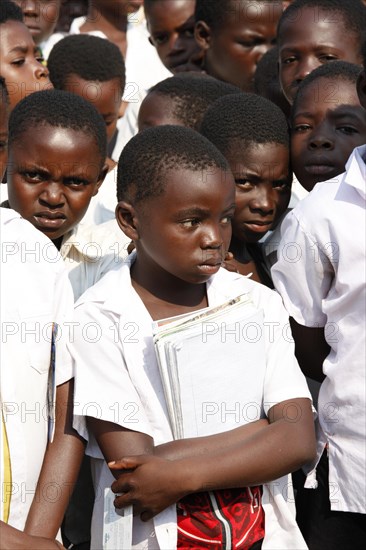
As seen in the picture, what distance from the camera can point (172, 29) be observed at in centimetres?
563

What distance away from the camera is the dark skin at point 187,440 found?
7.36 ft

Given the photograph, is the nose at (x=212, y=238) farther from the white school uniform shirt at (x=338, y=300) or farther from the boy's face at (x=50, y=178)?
the boy's face at (x=50, y=178)

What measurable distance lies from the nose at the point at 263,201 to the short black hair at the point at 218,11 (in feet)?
6.92

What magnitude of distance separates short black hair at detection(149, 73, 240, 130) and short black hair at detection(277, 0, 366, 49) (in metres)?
0.36

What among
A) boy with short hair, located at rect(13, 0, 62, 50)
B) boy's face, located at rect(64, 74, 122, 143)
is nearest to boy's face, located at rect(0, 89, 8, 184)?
boy's face, located at rect(64, 74, 122, 143)

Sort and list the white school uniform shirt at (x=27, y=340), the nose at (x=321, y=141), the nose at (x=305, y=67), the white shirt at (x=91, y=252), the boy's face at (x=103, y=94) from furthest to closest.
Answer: the boy's face at (x=103, y=94)
the nose at (x=305, y=67)
the white shirt at (x=91, y=252)
the nose at (x=321, y=141)
the white school uniform shirt at (x=27, y=340)

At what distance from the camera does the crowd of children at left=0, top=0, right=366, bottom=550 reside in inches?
89.0

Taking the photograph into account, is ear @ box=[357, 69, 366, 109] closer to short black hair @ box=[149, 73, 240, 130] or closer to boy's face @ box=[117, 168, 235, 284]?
boy's face @ box=[117, 168, 235, 284]

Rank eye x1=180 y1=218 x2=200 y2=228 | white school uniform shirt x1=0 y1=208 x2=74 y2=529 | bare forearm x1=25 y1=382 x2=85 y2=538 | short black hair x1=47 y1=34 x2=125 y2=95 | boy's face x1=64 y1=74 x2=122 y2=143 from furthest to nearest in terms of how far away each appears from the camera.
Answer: short black hair x1=47 y1=34 x2=125 y2=95 < boy's face x1=64 y1=74 x2=122 y2=143 < eye x1=180 y1=218 x2=200 y2=228 < bare forearm x1=25 y1=382 x2=85 y2=538 < white school uniform shirt x1=0 y1=208 x2=74 y2=529

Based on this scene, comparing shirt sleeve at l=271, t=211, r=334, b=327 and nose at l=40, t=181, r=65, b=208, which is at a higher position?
shirt sleeve at l=271, t=211, r=334, b=327

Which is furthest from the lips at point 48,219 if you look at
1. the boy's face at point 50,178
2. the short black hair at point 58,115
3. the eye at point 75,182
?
the short black hair at point 58,115

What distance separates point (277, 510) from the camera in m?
2.42

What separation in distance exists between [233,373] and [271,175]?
915 millimetres

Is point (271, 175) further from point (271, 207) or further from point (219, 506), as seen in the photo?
point (219, 506)
